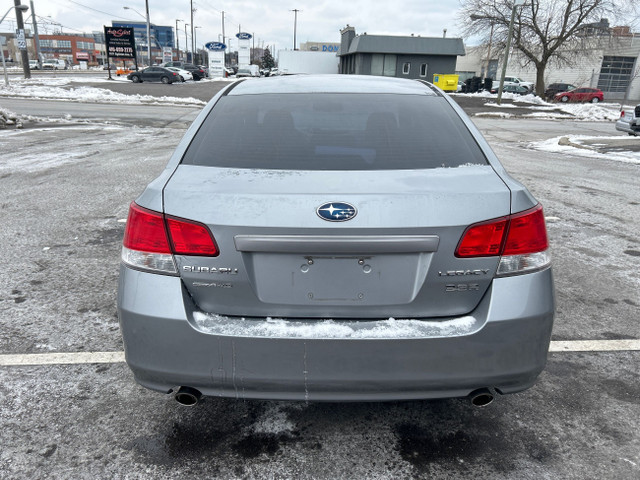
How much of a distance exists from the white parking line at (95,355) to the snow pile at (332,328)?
137cm

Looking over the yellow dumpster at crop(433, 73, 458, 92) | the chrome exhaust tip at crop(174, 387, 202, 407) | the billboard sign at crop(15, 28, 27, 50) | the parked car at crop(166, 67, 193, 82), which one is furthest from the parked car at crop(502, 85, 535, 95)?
the chrome exhaust tip at crop(174, 387, 202, 407)

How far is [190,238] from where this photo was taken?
6.24ft

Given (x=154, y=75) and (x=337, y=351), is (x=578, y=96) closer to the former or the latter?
(x=154, y=75)

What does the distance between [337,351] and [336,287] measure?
25cm

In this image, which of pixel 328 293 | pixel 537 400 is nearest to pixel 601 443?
pixel 537 400

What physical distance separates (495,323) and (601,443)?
40.6 inches

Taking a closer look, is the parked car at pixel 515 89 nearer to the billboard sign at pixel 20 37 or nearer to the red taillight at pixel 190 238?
the billboard sign at pixel 20 37

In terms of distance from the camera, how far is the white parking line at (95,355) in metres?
2.90

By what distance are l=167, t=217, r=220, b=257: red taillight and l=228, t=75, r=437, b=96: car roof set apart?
→ 1337 millimetres

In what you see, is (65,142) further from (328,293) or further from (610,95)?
(610,95)

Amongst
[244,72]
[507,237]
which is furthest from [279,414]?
[244,72]

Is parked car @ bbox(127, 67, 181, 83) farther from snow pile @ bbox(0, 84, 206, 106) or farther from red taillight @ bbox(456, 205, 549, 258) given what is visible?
red taillight @ bbox(456, 205, 549, 258)

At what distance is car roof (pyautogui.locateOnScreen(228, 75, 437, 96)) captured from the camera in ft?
9.62

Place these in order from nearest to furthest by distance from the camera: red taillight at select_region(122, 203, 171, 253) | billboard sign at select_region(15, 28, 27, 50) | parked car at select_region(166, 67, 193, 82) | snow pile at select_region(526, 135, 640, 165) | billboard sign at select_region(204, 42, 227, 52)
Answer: red taillight at select_region(122, 203, 171, 253) < snow pile at select_region(526, 135, 640, 165) < billboard sign at select_region(15, 28, 27, 50) < parked car at select_region(166, 67, 193, 82) < billboard sign at select_region(204, 42, 227, 52)
